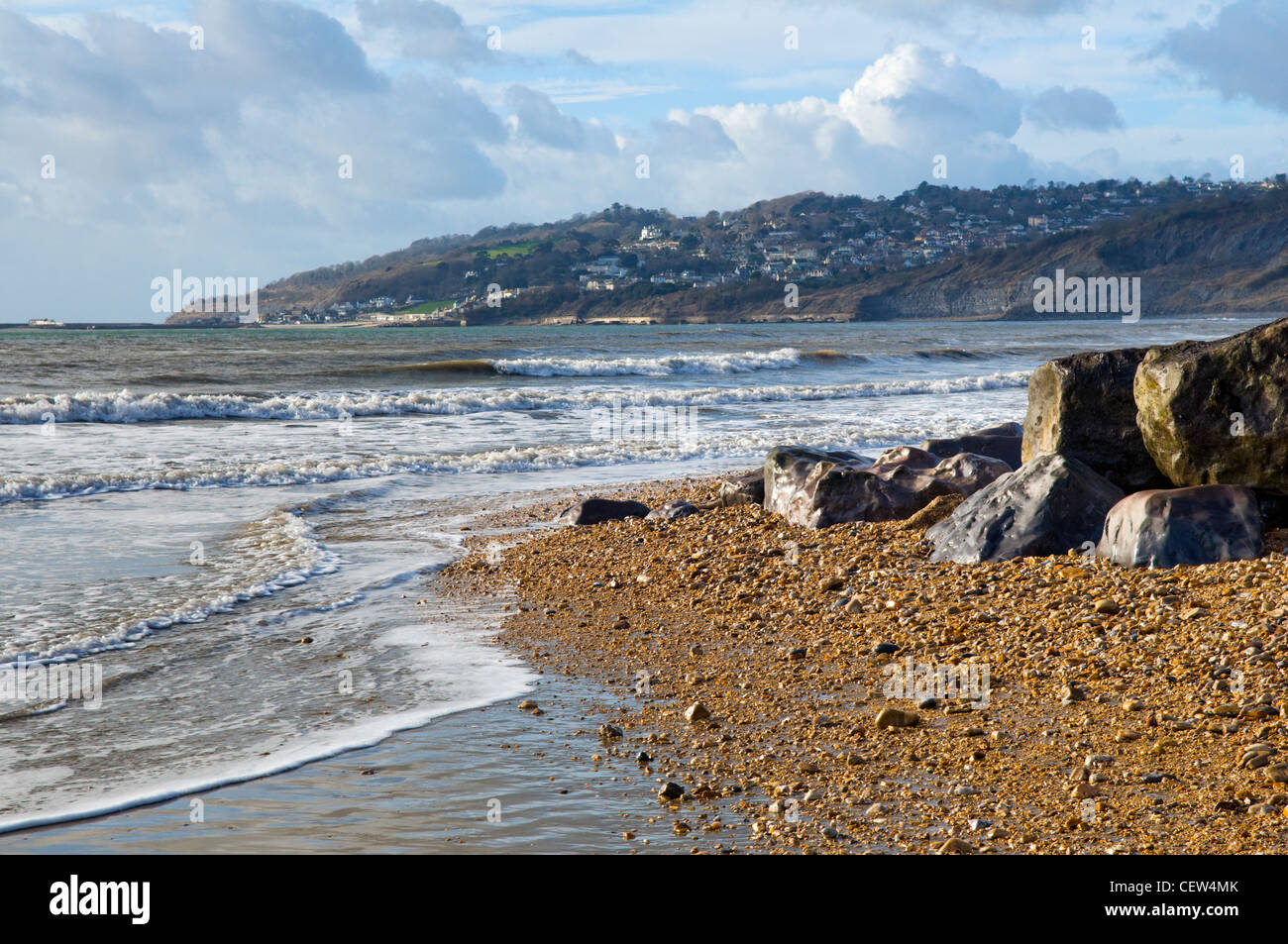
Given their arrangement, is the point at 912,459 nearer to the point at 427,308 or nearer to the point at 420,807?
the point at 420,807

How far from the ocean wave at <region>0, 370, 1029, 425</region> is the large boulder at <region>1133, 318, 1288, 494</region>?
735 inches

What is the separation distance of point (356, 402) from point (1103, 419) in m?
20.3

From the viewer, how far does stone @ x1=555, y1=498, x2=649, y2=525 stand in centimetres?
1011

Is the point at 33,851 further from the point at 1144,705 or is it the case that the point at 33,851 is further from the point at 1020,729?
the point at 1144,705

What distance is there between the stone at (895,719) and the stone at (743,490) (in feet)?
17.8

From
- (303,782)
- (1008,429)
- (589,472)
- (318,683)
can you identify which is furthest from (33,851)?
(589,472)

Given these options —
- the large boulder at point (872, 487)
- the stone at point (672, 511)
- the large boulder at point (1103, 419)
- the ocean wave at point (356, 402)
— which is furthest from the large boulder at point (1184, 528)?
the ocean wave at point (356, 402)

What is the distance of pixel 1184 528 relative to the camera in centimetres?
612

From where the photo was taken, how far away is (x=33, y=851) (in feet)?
11.6

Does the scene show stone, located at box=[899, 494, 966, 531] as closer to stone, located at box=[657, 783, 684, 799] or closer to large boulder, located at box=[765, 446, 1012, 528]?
large boulder, located at box=[765, 446, 1012, 528]

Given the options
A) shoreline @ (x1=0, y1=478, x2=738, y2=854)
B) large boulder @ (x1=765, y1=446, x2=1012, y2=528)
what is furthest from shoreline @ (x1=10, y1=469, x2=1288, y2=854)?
large boulder @ (x1=765, y1=446, x2=1012, y2=528)

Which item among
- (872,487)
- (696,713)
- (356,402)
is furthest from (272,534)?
(356,402)

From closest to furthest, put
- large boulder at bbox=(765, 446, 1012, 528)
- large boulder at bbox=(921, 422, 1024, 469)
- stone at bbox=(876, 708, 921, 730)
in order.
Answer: stone at bbox=(876, 708, 921, 730) < large boulder at bbox=(765, 446, 1012, 528) < large boulder at bbox=(921, 422, 1024, 469)

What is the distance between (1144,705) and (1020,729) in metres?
0.55
